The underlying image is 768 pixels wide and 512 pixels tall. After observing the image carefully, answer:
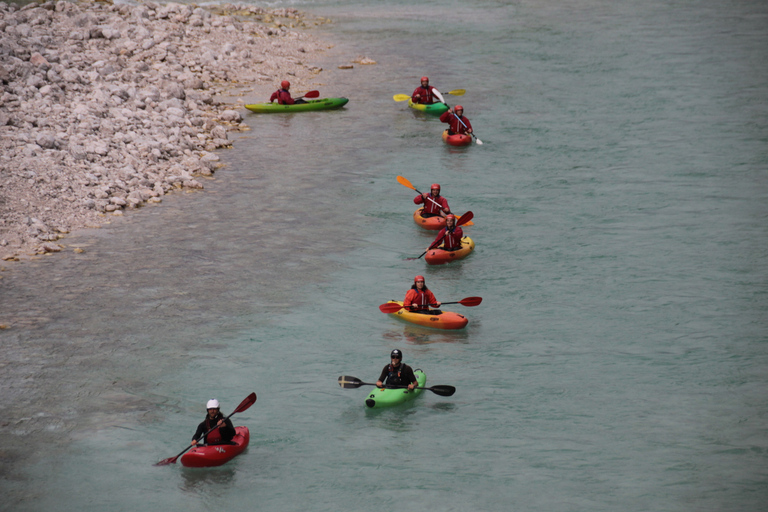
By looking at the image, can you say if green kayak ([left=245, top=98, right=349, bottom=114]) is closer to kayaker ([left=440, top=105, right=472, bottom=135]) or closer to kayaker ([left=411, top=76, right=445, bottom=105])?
kayaker ([left=411, top=76, right=445, bottom=105])

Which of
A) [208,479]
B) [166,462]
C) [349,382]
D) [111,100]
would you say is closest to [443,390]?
[349,382]

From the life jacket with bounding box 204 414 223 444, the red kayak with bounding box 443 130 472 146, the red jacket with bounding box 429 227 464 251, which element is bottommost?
the life jacket with bounding box 204 414 223 444

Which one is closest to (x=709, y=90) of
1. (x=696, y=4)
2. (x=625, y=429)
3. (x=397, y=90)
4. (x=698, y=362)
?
(x=397, y=90)

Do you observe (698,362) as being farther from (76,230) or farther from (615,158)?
(76,230)

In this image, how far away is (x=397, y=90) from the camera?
3262 cm

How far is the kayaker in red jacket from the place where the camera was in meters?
19.2

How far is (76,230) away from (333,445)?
10547 mm

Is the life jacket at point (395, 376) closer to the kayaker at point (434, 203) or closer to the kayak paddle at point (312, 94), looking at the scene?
the kayaker at point (434, 203)

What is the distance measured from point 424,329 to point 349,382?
3052mm

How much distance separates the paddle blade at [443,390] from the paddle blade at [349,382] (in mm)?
1217

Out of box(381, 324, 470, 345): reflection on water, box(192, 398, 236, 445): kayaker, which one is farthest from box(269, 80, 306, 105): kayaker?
box(192, 398, 236, 445): kayaker

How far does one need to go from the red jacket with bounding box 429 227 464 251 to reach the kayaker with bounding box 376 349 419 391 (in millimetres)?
5640

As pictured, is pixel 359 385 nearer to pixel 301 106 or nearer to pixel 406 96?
pixel 301 106

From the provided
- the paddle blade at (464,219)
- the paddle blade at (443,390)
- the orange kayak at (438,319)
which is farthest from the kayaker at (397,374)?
the paddle blade at (464,219)
